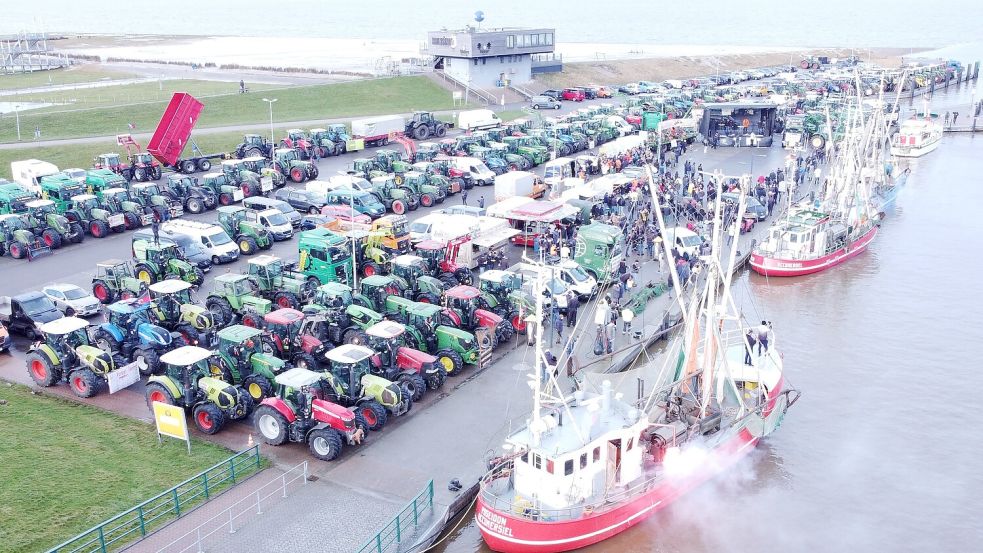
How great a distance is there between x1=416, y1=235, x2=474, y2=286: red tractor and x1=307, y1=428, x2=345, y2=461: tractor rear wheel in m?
12.8

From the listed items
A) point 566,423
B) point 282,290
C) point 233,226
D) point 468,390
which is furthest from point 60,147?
point 566,423

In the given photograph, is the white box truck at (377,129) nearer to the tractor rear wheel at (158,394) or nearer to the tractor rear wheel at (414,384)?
the tractor rear wheel at (414,384)

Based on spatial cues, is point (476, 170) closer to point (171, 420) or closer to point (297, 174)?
point (297, 174)

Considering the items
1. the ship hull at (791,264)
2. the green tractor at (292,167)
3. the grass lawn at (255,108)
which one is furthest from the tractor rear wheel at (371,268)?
the grass lawn at (255,108)

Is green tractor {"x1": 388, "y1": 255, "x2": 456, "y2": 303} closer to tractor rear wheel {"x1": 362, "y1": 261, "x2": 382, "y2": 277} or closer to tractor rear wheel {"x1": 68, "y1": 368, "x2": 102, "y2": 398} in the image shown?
tractor rear wheel {"x1": 362, "y1": 261, "x2": 382, "y2": 277}

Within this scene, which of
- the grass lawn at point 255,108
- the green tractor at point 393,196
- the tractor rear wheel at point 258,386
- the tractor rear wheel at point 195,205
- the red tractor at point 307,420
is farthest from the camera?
the grass lawn at point 255,108

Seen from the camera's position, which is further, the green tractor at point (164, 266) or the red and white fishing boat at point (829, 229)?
the red and white fishing boat at point (829, 229)

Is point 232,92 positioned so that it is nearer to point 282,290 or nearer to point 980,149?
point 282,290

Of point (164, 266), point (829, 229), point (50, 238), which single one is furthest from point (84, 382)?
point (829, 229)

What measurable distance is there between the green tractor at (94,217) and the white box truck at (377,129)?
921 inches

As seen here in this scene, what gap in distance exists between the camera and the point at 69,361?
26562 mm

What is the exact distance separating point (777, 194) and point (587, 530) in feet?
123

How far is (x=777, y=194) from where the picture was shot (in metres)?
52.9

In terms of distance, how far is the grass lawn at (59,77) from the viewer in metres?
92.2
